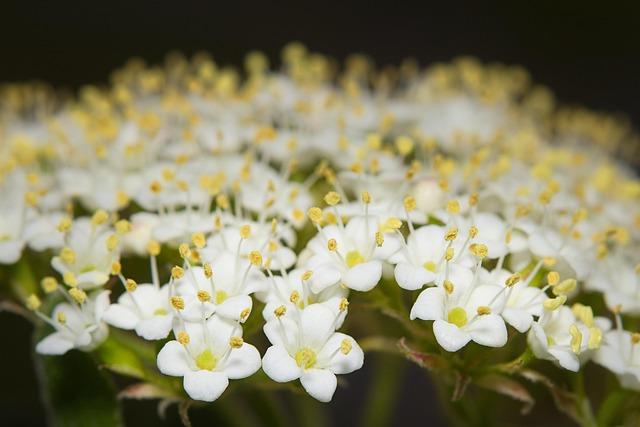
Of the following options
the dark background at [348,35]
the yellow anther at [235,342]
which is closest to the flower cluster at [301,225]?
the yellow anther at [235,342]

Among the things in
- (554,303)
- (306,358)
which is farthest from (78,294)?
(554,303)

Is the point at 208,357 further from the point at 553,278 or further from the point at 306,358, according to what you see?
the point at 553,278

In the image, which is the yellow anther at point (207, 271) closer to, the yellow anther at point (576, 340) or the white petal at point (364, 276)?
the white petal at point (364, 276)

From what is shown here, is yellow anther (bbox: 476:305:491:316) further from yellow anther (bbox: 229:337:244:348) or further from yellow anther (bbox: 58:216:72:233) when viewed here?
yellow anther (bbox: 58:216:72:233)

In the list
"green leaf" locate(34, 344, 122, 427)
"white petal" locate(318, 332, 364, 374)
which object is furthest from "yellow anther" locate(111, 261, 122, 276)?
"white petal" locate(318, 332, 364, 374)

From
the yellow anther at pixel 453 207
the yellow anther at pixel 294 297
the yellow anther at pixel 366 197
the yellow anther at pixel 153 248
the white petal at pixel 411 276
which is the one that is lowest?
the yellow anther at pixel 294 297

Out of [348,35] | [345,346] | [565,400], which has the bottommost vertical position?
[565,400]
